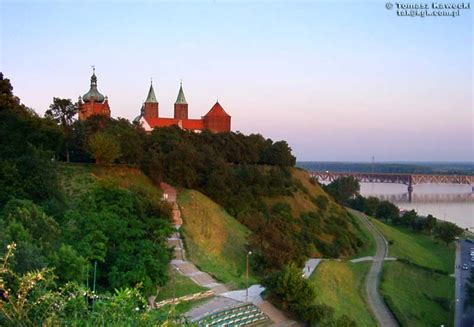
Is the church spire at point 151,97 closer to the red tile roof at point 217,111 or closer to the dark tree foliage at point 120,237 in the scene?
the red tile roof at point 217,111

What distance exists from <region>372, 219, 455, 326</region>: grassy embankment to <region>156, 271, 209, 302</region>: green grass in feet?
23.8

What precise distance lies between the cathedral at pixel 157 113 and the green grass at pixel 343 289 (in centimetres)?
1927

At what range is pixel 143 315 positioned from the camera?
5008mm

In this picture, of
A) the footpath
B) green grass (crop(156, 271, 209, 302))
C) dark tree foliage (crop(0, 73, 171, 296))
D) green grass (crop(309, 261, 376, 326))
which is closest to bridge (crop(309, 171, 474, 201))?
green grass (crop(309, 261, 376, 326))

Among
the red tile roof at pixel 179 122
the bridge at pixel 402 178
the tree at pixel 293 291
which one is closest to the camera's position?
the tree at pixel 293 291

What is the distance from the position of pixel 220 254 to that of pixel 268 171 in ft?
43.4

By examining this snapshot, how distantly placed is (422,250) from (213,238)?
17692 mm

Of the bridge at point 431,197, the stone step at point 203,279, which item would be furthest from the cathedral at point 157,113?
the bridge at point 431,197

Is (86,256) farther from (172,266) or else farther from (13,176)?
(13,176)

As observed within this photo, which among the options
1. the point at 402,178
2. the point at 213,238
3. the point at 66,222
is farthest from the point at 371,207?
the point at 402,178

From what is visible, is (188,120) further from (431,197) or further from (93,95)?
(431,197)

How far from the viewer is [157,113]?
175ft

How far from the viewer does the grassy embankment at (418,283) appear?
19125 mm

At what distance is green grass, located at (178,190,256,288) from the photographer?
1813 cm
